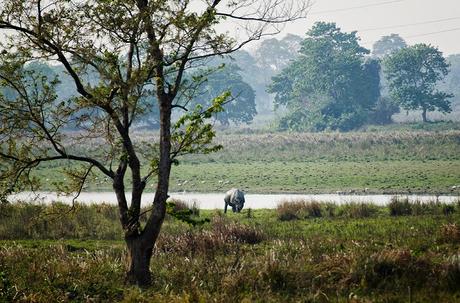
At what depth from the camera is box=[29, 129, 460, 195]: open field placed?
136 ft

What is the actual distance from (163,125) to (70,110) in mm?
2274

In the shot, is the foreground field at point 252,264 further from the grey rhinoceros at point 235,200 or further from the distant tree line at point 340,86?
the distant tree line at point 340,86

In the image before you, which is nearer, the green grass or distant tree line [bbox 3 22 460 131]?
the green grass

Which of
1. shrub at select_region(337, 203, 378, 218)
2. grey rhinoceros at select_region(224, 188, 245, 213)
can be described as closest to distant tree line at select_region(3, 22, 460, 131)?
grey rhinoceros at select_region(224, 188, 245, 213)

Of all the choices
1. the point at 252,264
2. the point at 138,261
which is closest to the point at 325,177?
the point at 252,264

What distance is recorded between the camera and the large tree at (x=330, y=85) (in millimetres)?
85250

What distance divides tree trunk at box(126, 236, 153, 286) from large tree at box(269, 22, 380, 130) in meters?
70.4

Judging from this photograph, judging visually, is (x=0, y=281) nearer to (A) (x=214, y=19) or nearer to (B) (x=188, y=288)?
(B) (x=188, y=288)

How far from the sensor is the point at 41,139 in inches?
555

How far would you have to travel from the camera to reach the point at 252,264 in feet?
47.3

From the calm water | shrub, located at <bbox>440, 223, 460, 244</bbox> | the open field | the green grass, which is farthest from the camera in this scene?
the open field

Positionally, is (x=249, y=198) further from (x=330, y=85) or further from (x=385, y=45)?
(x=385, y=45)

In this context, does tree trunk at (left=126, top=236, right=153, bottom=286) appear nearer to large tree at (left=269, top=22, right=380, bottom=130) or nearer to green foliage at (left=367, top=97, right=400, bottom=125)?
large tree at (left=269, top=22, right=380, bottom=130)

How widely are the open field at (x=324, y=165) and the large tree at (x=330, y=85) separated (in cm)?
1826
